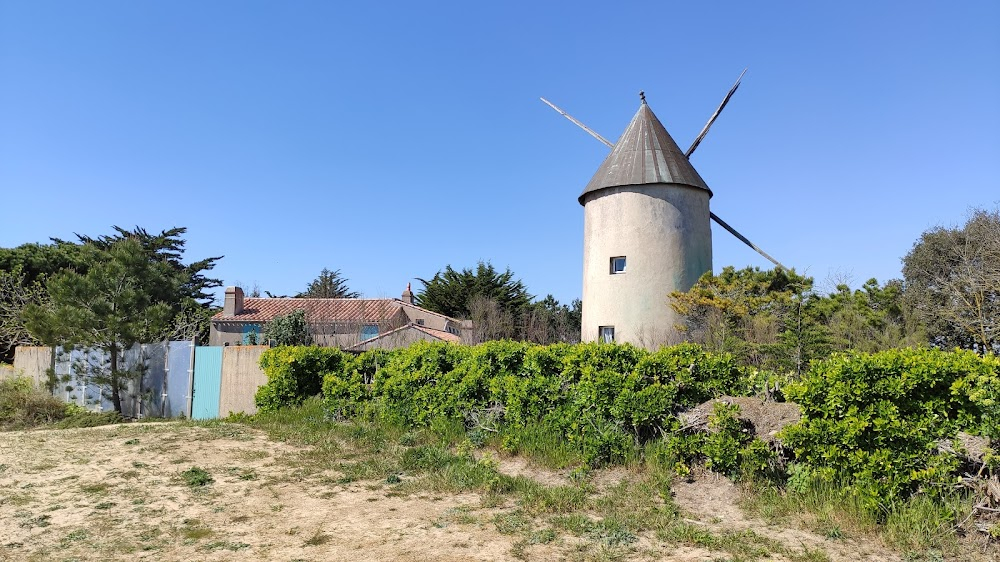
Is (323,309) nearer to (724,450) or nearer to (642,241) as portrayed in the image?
(642,241)

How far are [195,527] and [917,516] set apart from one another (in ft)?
21.1

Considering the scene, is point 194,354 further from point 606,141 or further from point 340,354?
point 606,141

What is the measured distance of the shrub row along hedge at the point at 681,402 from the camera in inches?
217

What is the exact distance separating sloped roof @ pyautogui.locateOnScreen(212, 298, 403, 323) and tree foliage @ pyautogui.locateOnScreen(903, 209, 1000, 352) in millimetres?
22903

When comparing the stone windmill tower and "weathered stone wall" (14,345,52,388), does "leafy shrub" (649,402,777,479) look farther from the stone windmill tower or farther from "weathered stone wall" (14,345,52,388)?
"weathered stone wall" (14,345,52,388)

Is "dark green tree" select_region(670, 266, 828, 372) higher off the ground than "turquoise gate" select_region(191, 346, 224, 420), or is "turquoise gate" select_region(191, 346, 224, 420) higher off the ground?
"dark green tree" select_region(670, 266, 828, 372)

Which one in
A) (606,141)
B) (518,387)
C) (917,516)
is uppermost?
(606,141)

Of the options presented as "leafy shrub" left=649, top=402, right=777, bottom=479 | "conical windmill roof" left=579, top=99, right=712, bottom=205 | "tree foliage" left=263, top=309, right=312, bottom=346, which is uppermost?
"conical windmill roof" left=579, top=99, right=712, bottom=205

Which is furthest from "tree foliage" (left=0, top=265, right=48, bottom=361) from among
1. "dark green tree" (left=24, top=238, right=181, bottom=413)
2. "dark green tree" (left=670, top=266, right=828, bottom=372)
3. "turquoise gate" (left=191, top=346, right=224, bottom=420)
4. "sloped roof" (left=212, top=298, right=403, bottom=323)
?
"dark green tree" (left=670, top=266, right=828, bottom=372)

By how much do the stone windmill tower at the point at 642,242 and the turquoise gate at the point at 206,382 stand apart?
1009cm

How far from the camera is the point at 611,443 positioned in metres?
7.71

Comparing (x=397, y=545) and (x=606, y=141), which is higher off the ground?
(x=606, y=141)

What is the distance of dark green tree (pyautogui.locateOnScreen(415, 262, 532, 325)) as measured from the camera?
119ft

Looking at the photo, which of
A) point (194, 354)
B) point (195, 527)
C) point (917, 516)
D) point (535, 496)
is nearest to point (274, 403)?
point (194, 354)
